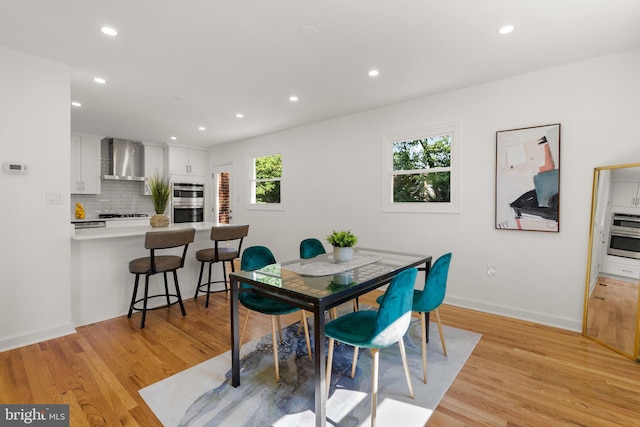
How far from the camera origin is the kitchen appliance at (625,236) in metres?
2.46

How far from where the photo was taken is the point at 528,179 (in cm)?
307

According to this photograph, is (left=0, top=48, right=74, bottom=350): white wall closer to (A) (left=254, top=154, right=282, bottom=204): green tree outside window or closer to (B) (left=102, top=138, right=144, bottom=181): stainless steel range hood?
(A) (left=254, top=154, right=282, bottom=204): green tree outside window

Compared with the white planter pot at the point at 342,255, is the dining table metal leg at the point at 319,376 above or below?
below

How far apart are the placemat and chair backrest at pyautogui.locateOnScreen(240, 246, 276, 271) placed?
1.16 feet

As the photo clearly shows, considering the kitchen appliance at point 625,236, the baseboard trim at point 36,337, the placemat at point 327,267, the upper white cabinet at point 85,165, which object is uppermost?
the upper white cabinet at point 85,165

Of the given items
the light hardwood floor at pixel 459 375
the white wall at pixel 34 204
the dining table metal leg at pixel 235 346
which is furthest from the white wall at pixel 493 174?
the white wall at pixel 34 204

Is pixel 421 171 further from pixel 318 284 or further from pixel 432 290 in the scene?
pixel 318 284

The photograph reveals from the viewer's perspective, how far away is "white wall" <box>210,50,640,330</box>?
2.75m

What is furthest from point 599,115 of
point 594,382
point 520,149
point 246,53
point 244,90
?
point 244,90

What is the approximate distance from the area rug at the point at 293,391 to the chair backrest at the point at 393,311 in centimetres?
49

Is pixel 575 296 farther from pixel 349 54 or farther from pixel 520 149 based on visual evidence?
pixel 349 54

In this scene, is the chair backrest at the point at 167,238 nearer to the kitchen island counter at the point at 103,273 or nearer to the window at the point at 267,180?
the kitchen island counter at the point at 103,273

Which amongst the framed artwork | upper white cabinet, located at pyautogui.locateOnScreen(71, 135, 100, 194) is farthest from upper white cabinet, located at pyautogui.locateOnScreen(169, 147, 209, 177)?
the framed artwork

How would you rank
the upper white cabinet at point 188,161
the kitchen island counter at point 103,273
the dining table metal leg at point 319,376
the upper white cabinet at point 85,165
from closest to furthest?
the dining table metal leg at point 319,376 < the kitchen island counter at point 103,273 < the upper white cabinet at point 85,165 < the upper white cabinet at point 188,161
